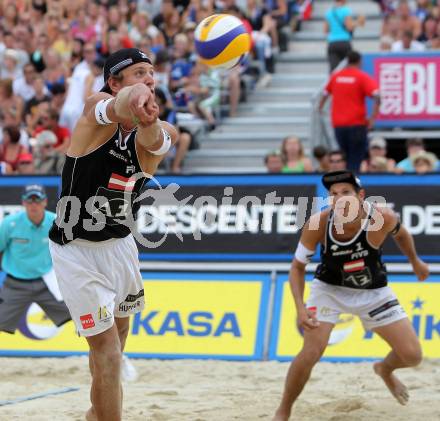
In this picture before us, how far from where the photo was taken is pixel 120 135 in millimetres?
5449

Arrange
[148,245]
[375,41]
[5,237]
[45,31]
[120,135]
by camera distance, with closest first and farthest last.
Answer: [120,135] → [5,237] → [148,245] → [375,41] → [45,31]

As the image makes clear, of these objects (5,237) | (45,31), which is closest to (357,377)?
(5,237)

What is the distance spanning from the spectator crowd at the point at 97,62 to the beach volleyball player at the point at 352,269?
5842 millimetres

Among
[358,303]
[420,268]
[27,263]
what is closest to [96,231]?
[358,303]

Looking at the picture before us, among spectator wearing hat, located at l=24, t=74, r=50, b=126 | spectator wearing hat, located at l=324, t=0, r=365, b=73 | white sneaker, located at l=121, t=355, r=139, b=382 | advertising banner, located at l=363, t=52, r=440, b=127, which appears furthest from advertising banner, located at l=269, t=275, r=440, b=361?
spectator wearing hat, located at l=24, t=74, r=50, b=126

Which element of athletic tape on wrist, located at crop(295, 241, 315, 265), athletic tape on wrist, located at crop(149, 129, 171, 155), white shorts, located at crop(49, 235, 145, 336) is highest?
athletic tape on wrist, located at crop(149, 129, 171, 155)

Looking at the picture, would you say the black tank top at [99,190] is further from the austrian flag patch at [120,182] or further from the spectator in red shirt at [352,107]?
the spectator in red shirt at [352,107]

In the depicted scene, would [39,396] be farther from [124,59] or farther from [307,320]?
[124,59]

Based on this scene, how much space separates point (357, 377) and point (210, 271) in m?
2.17

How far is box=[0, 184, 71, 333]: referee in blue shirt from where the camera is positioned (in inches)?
365

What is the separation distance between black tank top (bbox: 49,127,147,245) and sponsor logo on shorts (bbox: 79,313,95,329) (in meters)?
0.42

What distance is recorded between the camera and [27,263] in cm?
941

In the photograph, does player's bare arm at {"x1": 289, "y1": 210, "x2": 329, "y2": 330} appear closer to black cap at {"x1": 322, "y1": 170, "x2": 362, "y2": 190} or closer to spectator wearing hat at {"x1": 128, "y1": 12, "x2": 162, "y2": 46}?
black cap at {"x1": 322, "y1": 170, "x2": 362, "y2": 190}

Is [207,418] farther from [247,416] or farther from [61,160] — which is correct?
[61,160]
